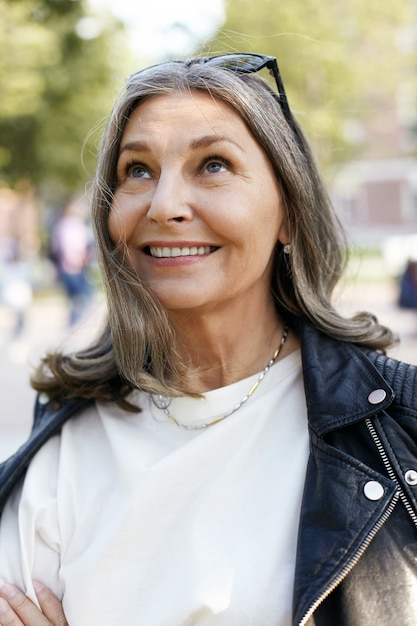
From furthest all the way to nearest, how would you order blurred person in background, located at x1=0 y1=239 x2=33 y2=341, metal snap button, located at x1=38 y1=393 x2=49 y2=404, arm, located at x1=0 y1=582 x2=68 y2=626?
blurred person in background, located at x1=0 y1=239 x2=33 y2=341 → metal snap button, located at x1=38 y1=393 x2=49 y2=404 → arm, located at x1=0 y1=582 x2=68 y2=626

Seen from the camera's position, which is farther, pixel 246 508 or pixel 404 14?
pixel 404 14

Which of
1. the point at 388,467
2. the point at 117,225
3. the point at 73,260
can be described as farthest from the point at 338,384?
the point at 73,260

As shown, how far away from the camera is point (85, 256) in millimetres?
11656

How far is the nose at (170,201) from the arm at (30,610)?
3.23 ft

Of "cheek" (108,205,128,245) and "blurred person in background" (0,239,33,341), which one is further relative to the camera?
"blurred person in background" (0,239,33,341)

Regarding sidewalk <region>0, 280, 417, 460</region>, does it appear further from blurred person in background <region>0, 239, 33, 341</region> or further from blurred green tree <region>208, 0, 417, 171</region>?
blurred green tree <region>208, 0, 417, 171</region>

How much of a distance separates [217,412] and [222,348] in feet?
0.63

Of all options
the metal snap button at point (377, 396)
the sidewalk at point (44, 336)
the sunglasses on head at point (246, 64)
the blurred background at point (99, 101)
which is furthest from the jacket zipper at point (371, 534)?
the blurred background at point (99, 101)

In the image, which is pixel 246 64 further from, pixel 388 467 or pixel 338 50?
pixel 338 50

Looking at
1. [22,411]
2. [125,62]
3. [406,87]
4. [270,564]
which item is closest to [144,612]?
[270,564]

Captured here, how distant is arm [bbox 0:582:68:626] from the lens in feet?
6.09

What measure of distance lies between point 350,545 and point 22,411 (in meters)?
6.03

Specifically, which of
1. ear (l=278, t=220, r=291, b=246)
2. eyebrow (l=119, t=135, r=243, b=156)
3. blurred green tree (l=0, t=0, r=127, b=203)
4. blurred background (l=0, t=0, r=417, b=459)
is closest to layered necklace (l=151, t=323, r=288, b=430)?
ear (l=278, t=220, r=291, b=246)

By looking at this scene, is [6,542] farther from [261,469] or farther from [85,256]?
[85,256]
